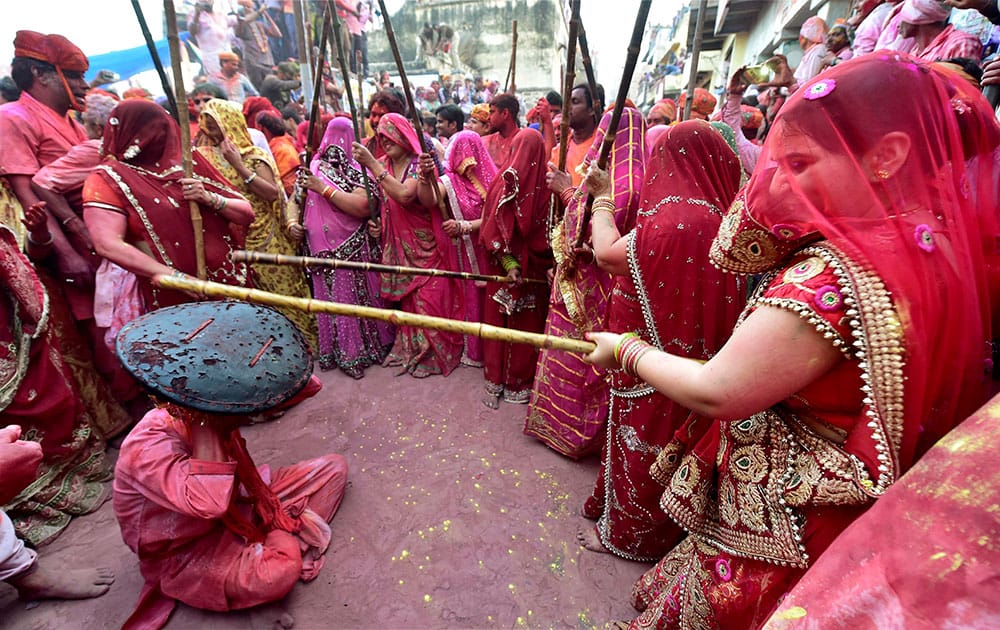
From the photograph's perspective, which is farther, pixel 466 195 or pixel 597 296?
pixel 466 195

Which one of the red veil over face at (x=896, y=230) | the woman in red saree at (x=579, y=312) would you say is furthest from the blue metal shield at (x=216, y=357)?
the red veil over face at (x=896, y=230)

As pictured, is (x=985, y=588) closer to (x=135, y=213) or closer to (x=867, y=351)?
(x=867, y=351)

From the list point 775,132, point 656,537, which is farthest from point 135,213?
point 656,537

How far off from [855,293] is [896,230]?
18cm

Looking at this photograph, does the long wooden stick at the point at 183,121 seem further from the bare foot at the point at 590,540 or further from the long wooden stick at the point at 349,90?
the bare foot at the point at 590,540

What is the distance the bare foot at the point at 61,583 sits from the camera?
2.04m

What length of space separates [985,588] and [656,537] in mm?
1980

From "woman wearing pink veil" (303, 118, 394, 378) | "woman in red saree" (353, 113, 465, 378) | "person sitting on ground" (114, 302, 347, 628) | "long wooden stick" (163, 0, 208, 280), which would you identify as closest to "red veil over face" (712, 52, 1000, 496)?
"person sitting on ground" (114, 302, 347, 628)

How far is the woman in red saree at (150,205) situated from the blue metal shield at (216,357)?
1175mm

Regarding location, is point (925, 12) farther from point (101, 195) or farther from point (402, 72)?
point (101, 195)

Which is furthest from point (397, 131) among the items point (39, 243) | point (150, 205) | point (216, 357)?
point (216, 357)

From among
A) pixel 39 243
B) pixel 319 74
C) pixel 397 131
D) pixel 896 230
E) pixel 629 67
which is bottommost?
pixel 39 243

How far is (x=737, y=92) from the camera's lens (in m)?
5.15

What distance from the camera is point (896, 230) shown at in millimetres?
946
